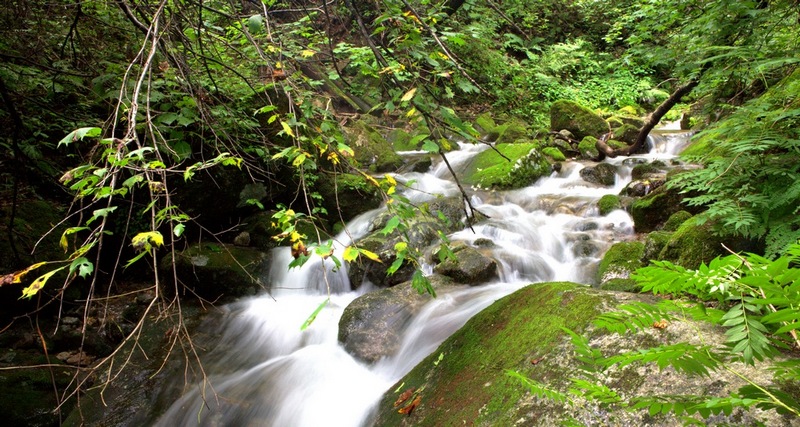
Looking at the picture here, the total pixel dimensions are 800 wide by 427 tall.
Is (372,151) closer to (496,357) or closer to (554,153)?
(554,153)

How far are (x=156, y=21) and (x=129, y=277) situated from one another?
245 inches

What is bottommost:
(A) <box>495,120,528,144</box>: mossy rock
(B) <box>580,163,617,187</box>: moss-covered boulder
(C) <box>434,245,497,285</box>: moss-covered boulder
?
(C) <box>434,245,497,285</box>: moss-covered boulder

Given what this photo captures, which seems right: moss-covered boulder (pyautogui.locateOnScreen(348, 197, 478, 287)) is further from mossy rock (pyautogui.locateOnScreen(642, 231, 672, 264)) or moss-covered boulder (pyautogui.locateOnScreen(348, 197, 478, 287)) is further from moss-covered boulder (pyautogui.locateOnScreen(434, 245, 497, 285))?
mossy rock (pyautogui.locateOnScreen(642, 231, 672, 264))

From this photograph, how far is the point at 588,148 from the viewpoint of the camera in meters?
11.0

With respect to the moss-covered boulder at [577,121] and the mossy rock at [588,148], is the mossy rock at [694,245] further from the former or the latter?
the moss-covered boulder at [577,121]

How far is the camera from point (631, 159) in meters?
9.70

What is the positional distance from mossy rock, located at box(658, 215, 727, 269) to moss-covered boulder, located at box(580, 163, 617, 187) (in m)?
5.73

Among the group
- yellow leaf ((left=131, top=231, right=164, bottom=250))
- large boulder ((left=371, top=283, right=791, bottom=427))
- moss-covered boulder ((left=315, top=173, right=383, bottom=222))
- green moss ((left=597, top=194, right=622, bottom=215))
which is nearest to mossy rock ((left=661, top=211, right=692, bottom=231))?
green moss ((left=597, top=194, right=622, bottom=215))

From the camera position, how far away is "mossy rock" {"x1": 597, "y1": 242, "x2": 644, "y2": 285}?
15.2 feet

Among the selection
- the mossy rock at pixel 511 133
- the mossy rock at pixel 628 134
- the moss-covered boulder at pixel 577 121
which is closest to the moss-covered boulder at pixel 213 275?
the mossy rock at pixel 511 133

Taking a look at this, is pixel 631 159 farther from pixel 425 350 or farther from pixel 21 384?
pixel 21 384

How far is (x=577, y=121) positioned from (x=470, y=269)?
332 inches

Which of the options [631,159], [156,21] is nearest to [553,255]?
[631,159]

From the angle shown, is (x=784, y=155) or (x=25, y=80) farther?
(x=25, y=80)
